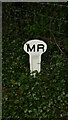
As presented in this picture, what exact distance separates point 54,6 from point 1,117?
2.61 metres

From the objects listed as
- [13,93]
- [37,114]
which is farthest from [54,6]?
[37,114]

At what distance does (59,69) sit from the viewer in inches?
159

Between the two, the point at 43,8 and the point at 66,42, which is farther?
the point at 43,8

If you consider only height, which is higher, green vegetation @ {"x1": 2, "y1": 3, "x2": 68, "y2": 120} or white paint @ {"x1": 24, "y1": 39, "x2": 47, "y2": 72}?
white paint @ {"x1": 24, "y1": 39, "x2": 47, "y2": 72}

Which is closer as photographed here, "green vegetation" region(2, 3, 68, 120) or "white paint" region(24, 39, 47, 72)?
"green vegetation" region(2, 3, 68, 120)

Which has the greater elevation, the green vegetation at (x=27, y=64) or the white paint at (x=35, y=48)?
the white paint at (x=35, y=48)

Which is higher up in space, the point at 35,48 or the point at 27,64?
the point at 35,48

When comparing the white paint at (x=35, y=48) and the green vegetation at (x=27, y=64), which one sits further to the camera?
the white paint at (x=35, y=48)

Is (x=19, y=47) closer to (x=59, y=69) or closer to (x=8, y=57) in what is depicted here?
(x=8, y=57)

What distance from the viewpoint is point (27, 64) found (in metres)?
4.42

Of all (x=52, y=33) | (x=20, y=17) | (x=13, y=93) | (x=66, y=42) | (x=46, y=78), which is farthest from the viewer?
(x=20, y=17)

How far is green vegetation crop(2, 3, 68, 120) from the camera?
314cm

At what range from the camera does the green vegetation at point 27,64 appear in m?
3.14

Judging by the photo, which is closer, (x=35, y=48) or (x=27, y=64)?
(x=35, y=48)
